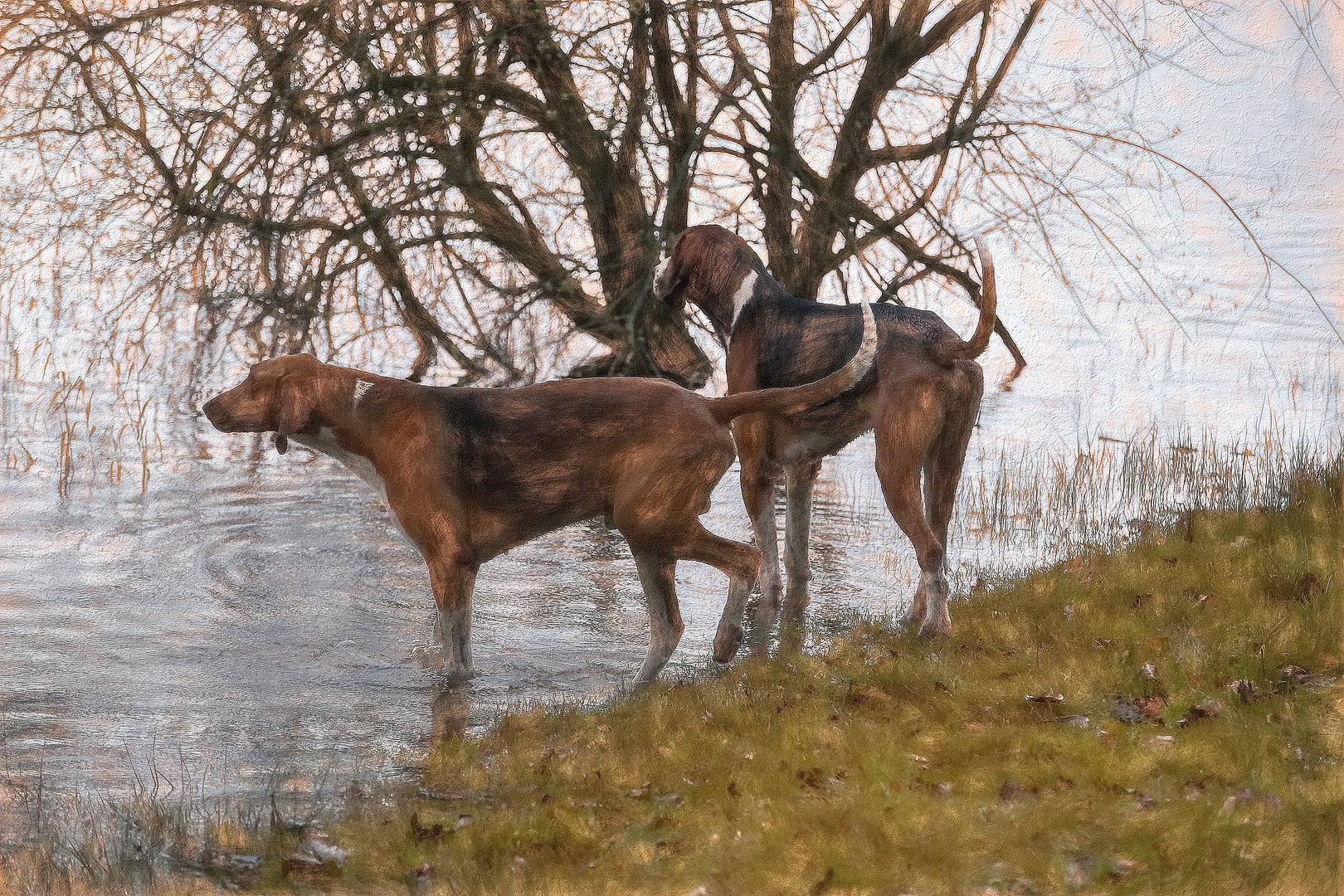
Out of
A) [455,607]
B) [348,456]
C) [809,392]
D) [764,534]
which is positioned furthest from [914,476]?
[348,456]

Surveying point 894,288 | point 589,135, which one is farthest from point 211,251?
point 894,288

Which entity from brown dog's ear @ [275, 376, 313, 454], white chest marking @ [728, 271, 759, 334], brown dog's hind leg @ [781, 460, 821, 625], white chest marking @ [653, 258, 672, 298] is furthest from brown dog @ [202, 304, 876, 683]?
white chest marking @ [653, 258, 672, 298]

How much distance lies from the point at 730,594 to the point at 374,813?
6.46ft

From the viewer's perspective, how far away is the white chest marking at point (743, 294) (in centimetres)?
700

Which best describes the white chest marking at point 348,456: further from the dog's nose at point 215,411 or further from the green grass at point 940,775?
the green grass at point 940,775

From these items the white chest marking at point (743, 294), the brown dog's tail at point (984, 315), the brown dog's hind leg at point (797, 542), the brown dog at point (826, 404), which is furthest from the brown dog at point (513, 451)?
the brown dog's hind leg at point (797, 542)

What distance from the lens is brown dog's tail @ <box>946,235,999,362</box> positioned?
19.6ft

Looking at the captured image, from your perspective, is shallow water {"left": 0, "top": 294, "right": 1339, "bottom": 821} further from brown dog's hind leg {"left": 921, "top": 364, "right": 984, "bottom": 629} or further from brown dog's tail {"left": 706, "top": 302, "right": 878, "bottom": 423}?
brown dog's tail {"left": 706, "top": 302, "right": 878, "bottom": 423}

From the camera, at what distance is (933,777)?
468cm

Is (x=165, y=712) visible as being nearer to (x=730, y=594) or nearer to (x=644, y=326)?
(x=730, y=594)

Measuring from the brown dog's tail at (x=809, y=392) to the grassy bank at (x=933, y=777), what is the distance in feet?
3.88

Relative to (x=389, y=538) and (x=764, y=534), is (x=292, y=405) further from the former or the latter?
(x=389, y=538)

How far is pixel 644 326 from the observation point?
28.8 ft

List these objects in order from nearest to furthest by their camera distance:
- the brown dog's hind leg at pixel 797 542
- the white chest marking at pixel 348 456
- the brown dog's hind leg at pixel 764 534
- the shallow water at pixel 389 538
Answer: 1. the shallow water at pixel 389 538
2. the white chest marking at pixel 348 456
3. the brown dog's hind leg at pixel 764 534
4. the brown dog's hind leg at pixel 797 542
